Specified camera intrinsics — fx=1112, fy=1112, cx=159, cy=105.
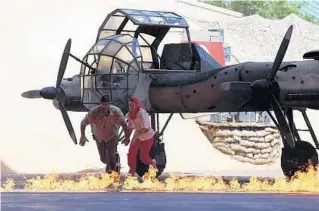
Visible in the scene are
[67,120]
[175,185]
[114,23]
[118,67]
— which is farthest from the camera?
[114,23]

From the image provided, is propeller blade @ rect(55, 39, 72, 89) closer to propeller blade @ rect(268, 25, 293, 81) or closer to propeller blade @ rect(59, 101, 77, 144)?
propeller blade @ rect(59, 101, 77, 144)

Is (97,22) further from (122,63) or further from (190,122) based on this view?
(122,63)

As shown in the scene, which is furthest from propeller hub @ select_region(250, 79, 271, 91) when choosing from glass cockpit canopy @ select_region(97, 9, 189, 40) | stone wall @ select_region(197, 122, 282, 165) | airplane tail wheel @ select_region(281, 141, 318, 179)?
stone wall @ select_region(197, 122, 282, 165)

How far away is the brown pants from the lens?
30.3 metres

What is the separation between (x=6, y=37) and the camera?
59969 millimetres

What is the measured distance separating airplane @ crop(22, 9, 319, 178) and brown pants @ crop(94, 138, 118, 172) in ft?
6.62

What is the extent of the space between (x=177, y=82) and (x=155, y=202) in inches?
380

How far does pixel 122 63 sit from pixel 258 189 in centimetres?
641

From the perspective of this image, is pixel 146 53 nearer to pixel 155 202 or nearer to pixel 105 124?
pixel 105 124

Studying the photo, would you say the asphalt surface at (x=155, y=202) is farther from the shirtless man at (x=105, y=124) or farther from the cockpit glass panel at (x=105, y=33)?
the cockpit glass panel at (x=105, y=33)

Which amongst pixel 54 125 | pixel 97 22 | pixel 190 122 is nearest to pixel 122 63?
pixel 54 125

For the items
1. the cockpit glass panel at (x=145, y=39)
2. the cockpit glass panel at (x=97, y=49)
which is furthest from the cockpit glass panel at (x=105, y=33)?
the cockpit glass panel at (x=97, y=49)

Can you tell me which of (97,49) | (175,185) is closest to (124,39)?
(97,49)

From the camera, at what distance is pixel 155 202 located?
24.8 metres
